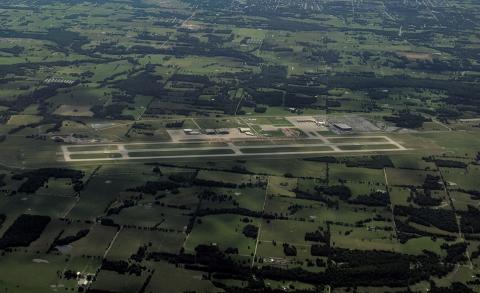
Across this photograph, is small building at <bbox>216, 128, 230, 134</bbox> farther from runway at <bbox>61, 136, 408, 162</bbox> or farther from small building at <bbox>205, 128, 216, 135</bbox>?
runway at <bbox>61, 136, 408, 162</bbox>

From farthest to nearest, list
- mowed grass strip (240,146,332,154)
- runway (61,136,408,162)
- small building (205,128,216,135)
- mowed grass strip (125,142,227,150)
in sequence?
small building (205,128,216,135), mowed grass strip (240,146,332,154), mowed grass strip (125,142,227,150), runway (61,136,408,162)

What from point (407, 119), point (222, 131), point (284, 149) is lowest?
point (407, 119)

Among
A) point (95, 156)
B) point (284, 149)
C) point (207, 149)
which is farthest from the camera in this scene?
point (284, 149)

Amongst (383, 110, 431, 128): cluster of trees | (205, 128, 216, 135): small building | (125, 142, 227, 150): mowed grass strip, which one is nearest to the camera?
(125, 142, 227, 150): mowed grass strip

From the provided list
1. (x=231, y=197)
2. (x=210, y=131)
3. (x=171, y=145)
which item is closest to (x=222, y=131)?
(x=210, y=131)

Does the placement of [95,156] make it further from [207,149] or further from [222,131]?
[222,131]

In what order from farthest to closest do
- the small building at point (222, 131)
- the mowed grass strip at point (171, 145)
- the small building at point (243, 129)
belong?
the small building at point (243, 129)
the small building at point (222, 131)
the mowed grass strip at point (171, 145)

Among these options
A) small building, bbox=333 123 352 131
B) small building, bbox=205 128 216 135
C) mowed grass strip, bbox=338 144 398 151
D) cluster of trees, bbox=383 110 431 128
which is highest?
small building, bbox=205 128 216 135

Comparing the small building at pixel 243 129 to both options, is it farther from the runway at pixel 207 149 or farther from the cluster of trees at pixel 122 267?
the cluster of trees at pixel 122 267

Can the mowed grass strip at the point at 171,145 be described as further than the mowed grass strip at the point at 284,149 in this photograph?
No

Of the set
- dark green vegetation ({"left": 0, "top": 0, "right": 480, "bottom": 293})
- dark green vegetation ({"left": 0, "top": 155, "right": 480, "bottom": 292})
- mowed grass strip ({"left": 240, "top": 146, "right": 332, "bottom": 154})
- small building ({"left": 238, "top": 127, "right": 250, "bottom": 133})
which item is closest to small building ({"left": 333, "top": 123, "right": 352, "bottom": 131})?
dark green vegetation ({"left": 0, "top": 0, "right": 480, "bottom": 293})

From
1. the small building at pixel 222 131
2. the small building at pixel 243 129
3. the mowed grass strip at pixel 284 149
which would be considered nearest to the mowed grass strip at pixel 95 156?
the small building at pixel 222 131
